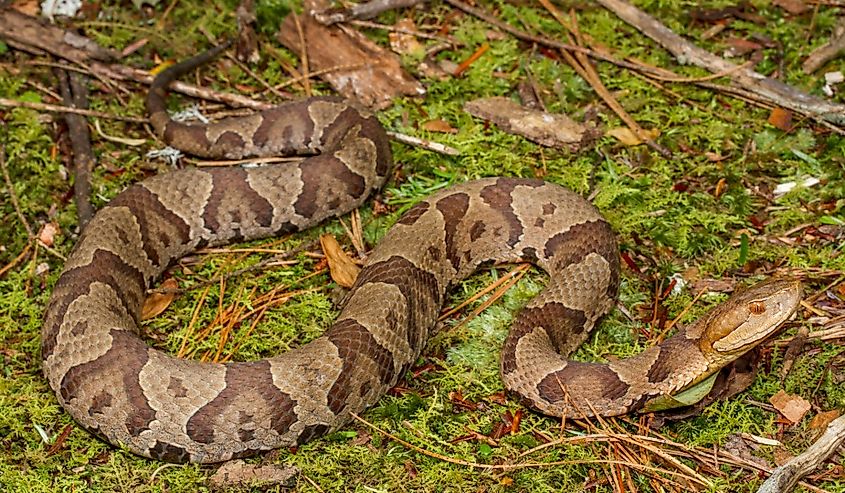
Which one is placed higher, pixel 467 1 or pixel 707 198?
pixel 467 1

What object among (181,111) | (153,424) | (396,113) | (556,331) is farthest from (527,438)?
(181,111)

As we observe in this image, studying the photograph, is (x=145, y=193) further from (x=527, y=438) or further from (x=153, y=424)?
(x=527, y=438)

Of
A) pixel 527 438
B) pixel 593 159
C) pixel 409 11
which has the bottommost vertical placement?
pixel 527 438

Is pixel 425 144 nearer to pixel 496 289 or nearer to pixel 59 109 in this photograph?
pixel 496 289

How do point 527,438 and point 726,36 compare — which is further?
point 726,36

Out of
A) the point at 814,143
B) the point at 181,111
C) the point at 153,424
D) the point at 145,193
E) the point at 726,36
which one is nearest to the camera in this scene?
the point at 153,424

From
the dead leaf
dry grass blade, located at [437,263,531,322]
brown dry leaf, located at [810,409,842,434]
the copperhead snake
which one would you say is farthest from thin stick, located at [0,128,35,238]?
brown dry leaf, located at [810,409,842,434]

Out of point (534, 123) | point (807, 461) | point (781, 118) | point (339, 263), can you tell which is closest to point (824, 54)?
point (781, 118)

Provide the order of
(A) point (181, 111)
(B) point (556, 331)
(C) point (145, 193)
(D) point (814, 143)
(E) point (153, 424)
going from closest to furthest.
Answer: (E) point (153, 424) < (B) point (556, 331) < (C) point (145, 193) < (D) point (814, 143) < (A) point (181, 111)
